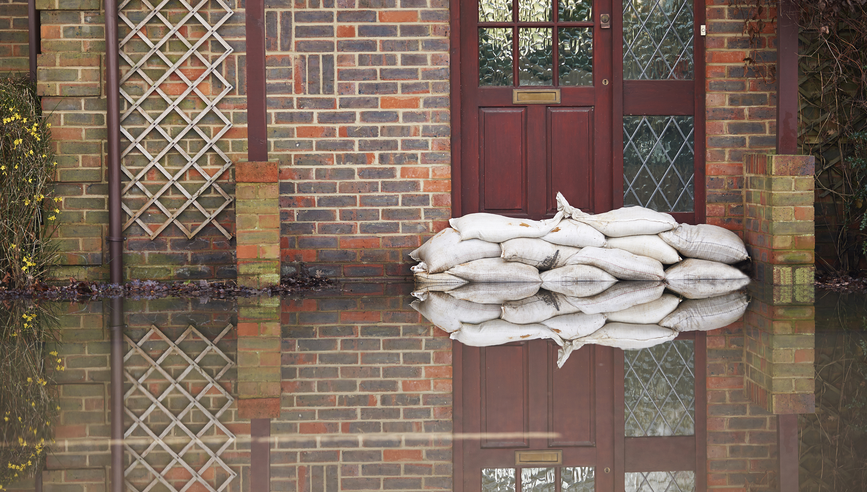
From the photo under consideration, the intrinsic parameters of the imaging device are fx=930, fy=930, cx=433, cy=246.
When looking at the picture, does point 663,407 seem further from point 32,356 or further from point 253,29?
point 253,29

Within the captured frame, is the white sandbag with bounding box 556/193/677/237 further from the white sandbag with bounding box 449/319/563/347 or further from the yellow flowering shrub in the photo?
the yellow flowering shrub

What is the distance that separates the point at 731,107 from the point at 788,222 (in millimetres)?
905

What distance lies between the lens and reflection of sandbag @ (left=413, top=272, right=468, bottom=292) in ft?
18.5

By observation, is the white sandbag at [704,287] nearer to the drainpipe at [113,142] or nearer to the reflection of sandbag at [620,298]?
the reflection of sandbag at [620,298]

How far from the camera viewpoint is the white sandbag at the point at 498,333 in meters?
3.95

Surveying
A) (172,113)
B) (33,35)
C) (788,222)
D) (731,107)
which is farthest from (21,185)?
(788,222)

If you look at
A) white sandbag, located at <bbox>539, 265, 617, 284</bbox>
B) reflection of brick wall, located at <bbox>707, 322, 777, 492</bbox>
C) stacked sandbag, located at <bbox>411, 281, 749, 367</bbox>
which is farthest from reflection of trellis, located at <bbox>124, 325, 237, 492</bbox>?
white sandbag, located at <bbox>539, 265, 617, 284</bbox>

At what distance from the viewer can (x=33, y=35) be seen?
609 centimetres

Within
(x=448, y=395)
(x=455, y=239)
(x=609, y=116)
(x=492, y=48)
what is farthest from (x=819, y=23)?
(x=448, y=395)

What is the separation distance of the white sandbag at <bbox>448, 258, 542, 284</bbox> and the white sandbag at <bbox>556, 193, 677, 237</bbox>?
0.47m

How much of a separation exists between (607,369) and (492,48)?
10.7 ft

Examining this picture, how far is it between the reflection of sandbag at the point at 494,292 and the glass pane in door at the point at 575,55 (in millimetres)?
1532

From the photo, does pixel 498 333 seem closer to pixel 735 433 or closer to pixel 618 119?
pixel 735 433

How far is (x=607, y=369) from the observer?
3441 millimetres
